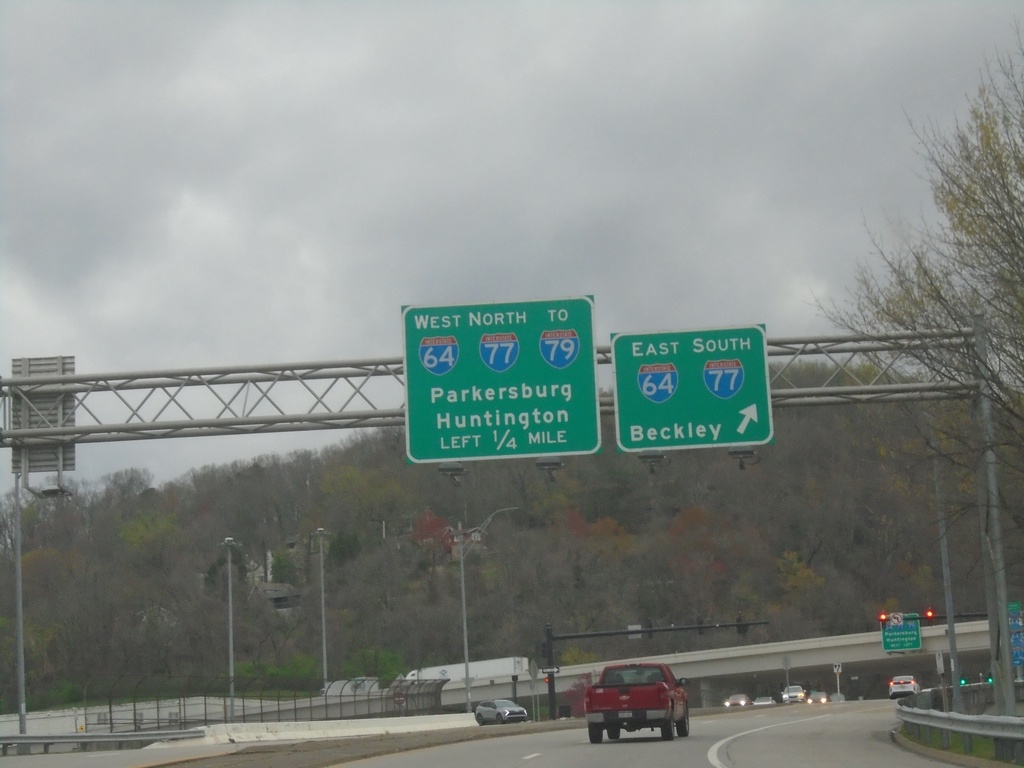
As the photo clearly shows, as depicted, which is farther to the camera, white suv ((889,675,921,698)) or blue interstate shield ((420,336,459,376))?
white suv ((889,675,921,698))

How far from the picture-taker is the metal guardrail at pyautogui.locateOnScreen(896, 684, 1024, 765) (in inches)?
702

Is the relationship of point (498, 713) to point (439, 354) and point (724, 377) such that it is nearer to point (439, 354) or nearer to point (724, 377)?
point (439, 354)

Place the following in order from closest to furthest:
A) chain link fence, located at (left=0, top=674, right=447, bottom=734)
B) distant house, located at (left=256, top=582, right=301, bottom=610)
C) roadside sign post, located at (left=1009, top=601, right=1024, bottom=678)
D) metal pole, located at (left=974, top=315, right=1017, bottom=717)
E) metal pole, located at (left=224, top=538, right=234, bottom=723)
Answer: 1. metal pole, located at (left=974, top=315, right=1017, bottom=717)
2. roadside sign post, located at (left=1009, top=601, right=1024, bottom=678)
3. chain link fence, located at (left=0, top=674, right=447, bottom=734)
4. metal pole, located at (left=224, top=538, right=234, bottom=723)
5. distant house, located at (left=256, top=582, right=301, bottom=610)

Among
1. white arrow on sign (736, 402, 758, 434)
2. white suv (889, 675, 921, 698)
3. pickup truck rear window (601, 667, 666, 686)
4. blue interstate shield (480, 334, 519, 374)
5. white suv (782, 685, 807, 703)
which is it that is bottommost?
white suv (782, 685, 807, 703)

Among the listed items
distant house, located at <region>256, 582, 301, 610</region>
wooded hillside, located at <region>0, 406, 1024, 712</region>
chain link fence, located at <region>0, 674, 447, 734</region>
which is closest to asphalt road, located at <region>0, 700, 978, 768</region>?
chain link fence, located at <region>0, 674, 447, 734</region>

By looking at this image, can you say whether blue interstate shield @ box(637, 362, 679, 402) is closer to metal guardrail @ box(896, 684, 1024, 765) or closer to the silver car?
metal guardrail @ box(896, 684, 1024, 765)

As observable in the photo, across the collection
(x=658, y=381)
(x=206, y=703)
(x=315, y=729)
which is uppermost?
(x=658, y=381)

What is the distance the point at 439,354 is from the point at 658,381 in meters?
4.52

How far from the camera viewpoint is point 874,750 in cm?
2377

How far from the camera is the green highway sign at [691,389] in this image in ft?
86.4

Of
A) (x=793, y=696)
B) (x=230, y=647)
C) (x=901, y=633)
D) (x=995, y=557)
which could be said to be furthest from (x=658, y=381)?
(x=793, y=696)

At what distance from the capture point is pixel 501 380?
26.3 m

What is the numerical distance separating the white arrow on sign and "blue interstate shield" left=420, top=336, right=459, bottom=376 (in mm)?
5917

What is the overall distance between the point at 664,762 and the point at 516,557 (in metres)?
108
